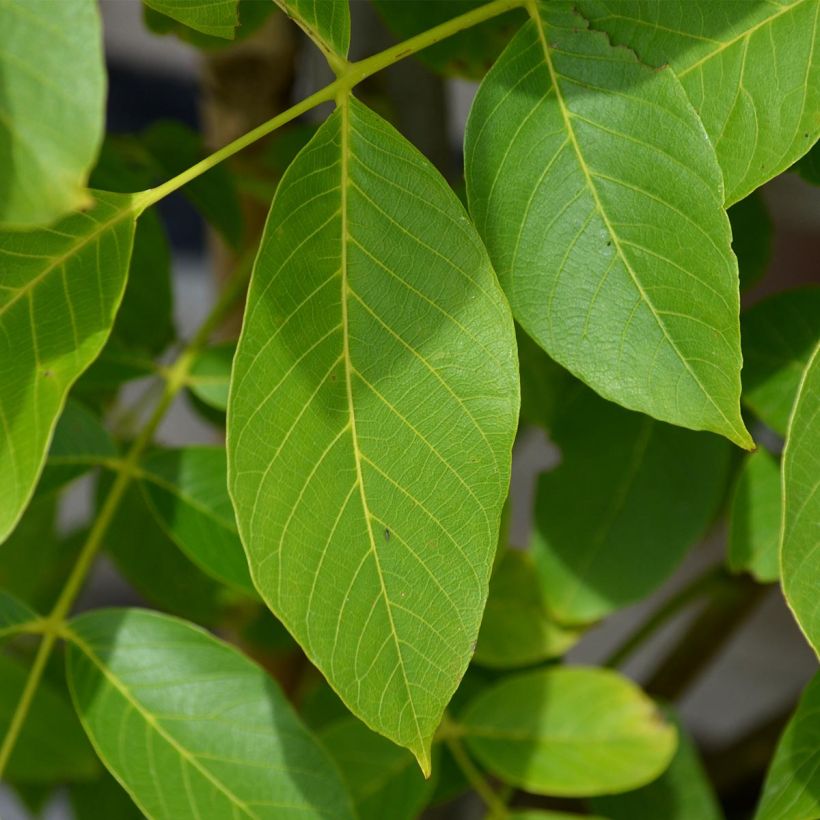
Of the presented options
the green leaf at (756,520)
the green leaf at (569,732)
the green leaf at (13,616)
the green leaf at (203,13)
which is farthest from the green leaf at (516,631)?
the green leaf at (203,13)

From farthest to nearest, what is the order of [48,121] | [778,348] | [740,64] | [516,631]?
1. [516,631]
2. [778,348]
3. [740,64]
4. [48,121]

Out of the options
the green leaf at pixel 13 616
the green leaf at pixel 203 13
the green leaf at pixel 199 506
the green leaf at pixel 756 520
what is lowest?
the green leaf at pixel 13 616

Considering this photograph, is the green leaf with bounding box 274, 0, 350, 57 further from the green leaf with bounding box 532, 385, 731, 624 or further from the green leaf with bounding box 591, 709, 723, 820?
the green leaf with bounding box 591, 709, 723, 820

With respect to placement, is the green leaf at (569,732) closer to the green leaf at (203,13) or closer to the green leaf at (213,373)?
the green leaf at (213,373)

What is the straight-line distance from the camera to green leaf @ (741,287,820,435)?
0.42 m

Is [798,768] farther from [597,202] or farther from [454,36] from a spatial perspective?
[454,36]

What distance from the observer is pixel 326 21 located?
288mm

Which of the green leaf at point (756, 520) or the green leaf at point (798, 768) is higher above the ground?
the green leaf at point (756, 520)

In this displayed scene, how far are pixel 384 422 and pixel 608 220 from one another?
0.28 ft

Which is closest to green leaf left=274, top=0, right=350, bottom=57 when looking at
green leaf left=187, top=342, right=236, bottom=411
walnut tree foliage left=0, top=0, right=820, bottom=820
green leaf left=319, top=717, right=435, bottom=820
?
walnut tree foliage left=0, top=0, right=820, bottom=820

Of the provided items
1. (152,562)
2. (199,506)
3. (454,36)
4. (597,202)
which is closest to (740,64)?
(597,202)

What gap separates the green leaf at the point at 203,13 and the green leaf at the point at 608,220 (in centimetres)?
7

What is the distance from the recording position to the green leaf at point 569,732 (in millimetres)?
490

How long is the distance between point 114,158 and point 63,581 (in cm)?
42
